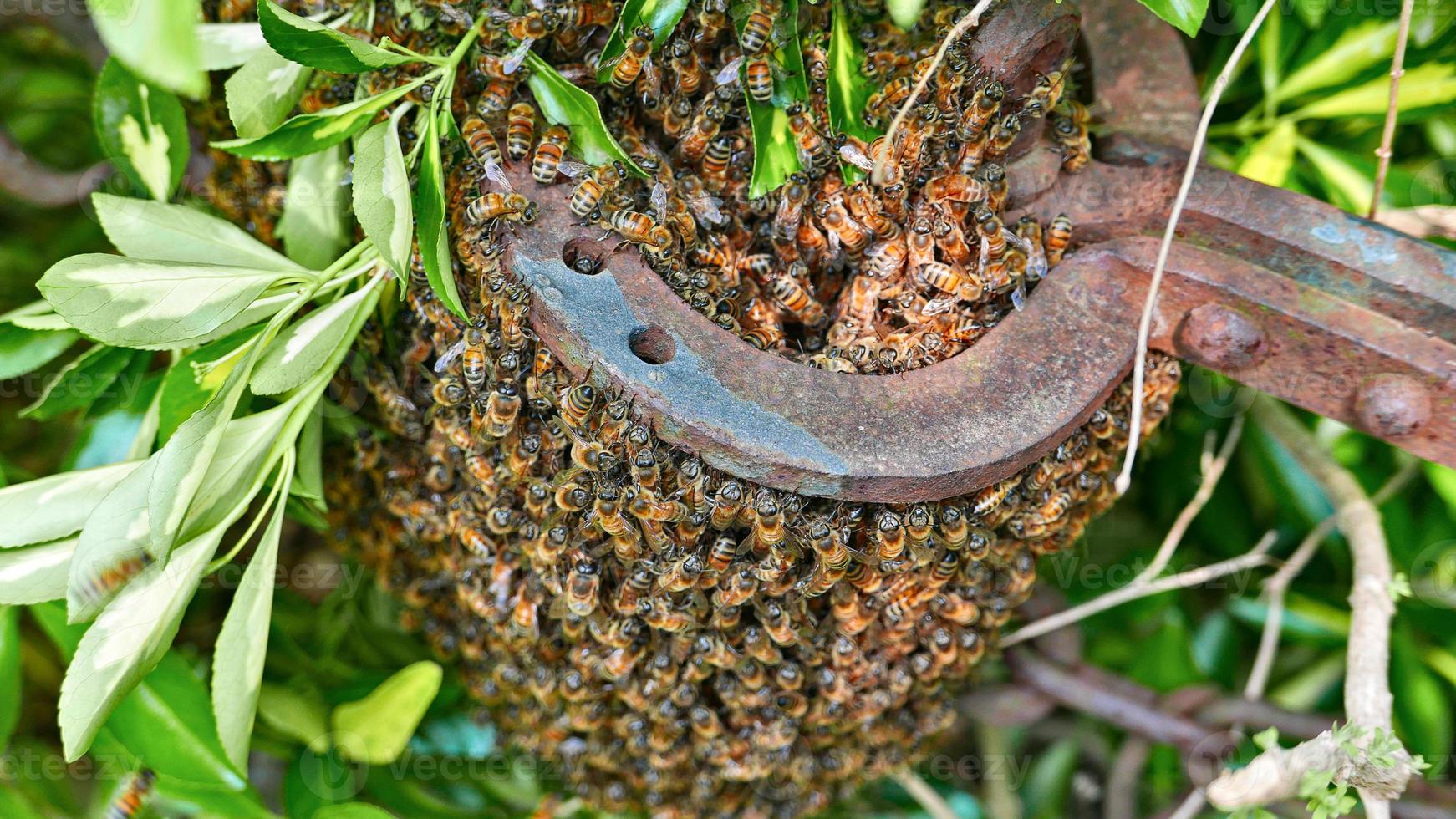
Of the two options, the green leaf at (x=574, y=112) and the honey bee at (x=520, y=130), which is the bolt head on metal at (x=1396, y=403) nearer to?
the green leaf at (x=574, y=112)

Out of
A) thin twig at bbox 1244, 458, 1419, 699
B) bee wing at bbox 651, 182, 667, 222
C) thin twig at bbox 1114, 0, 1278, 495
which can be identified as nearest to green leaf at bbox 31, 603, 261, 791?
bee wing at bbox 651, 182, 667, 222

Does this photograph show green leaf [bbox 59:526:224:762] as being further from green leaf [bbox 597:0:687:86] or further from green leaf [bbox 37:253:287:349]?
green leaf [bbox 597:0:687:86]

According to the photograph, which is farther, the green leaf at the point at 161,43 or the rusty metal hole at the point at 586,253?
the rusty metal hole at the point at 586,253

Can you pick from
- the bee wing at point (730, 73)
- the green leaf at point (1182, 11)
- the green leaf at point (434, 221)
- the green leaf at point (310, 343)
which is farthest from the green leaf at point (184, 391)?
the green leaf at point (1182, 11)

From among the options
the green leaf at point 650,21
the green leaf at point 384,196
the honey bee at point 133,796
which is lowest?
the honey bee at point 133,796

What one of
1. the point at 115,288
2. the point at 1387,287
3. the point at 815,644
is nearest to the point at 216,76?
the point at 115,288

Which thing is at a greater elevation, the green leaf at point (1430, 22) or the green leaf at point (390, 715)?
the green leaf at point (1430, 22)

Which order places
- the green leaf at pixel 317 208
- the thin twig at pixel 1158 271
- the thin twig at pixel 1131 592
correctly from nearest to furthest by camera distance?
the thin twig at pixel 1158 271
the green leaf at pixel 317 208
the thin twig at pixel 1131 592
